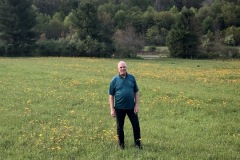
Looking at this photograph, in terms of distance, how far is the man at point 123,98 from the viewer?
9.21 metres

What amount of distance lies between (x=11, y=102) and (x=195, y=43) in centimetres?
5276

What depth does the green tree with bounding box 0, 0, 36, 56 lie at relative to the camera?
207 feet

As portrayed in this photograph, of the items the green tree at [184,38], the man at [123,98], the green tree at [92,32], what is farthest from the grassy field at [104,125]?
the green tree at [184,38]

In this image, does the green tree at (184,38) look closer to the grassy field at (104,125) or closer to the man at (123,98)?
the grassy field at (104,125)

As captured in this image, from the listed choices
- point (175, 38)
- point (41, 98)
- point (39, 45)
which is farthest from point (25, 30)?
point (41, 98)

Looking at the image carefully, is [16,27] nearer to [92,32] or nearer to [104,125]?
[92,32]

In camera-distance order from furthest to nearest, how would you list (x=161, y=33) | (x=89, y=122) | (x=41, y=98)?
1. (x=161, y=33)
2. (x=41, y=98)
3. (x=89, y=122)

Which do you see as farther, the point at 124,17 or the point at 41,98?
the point at 124,17

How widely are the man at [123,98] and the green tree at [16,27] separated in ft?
185

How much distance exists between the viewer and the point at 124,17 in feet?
400

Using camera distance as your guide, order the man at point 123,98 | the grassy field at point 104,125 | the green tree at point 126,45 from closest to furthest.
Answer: the grassy field at point 104,125 < the man at point 123,98 < the green tree at point 126,45

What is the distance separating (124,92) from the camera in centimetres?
920

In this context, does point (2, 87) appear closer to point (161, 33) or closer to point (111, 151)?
point (111, 151)

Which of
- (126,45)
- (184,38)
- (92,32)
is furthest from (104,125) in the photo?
(184,38)
